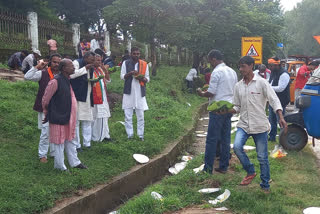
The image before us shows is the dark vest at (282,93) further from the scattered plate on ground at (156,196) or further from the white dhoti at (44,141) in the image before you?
the white dhoti at (44,141)

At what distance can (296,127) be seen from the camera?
6.99 m

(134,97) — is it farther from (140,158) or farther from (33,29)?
(33,29)

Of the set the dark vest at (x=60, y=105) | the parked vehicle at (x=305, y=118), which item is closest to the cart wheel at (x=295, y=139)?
the parked vehicle at (x=305, y=118)

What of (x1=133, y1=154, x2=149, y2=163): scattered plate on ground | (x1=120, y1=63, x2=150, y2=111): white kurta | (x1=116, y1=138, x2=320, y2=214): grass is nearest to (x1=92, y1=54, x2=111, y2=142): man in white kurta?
(x1=120, y1=63, x2=150, y2=111): white kurta

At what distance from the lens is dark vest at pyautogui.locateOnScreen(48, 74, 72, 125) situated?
15.9ft

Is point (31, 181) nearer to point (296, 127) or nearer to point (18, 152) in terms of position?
point (18, 152)

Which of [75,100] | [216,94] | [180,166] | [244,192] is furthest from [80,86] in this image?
[244,192]

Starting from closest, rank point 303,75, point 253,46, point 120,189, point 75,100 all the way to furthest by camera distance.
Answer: point 75,100 < point 120,189 < point 303,75 < point 253,46

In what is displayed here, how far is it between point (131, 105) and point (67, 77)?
2.08 metres

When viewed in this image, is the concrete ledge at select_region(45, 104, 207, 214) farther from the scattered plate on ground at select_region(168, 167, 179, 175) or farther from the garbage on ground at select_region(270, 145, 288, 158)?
the garbage on ground at select_region(270, 145, 288, 158)

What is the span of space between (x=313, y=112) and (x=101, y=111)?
3941 millimetres

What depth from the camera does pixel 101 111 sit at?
21.2 feet

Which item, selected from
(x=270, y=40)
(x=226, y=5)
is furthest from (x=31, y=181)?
(x=270, y=40)

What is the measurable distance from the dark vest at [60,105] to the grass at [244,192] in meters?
1.52
